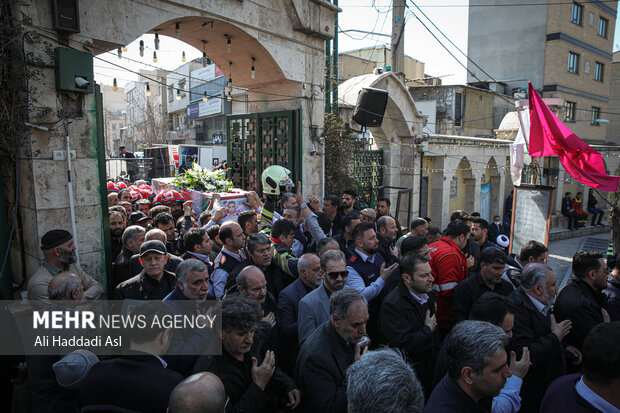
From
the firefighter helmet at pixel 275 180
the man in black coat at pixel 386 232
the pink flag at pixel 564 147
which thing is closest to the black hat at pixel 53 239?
the man in black coat at pixel 386 232

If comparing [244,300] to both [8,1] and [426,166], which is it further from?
[426,166]

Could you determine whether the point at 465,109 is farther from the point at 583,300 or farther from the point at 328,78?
the point at 583,300

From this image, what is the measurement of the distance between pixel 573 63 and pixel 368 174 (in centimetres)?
2221

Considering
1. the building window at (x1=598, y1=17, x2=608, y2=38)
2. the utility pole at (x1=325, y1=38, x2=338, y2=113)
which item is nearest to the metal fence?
the utility pole at (x1=325, y1=38, x2=338, y2=113)

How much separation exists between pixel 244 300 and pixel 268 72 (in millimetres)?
6362

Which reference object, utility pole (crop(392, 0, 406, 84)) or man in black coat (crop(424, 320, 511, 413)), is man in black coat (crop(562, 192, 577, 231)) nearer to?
utility pole (crop(392, 0, 406, 84))

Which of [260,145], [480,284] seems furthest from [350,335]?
[260,145]

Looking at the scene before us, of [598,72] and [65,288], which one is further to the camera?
[598,72]

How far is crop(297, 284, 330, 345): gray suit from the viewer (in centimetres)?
318

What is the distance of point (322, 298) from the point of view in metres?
3.31

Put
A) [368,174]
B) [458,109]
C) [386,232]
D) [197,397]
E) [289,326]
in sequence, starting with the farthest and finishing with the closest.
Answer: [458,109], [368,174], [386,232], [289,326], [197,397]

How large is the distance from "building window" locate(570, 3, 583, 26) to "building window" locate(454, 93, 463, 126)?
11366mm

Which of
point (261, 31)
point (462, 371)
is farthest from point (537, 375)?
point (261, 31)

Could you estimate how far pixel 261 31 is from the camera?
7.18 metres
